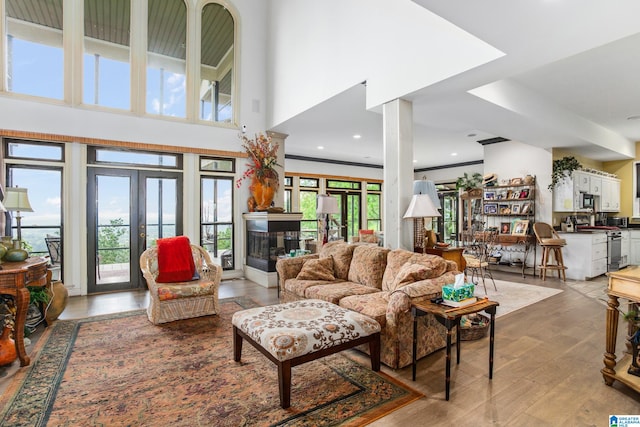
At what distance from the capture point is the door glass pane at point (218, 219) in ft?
20.0

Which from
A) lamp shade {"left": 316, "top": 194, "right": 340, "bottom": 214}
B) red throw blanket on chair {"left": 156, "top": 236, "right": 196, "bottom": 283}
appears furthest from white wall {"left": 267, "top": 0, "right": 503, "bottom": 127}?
red throw blanket on chair {"left": 156, "top": 236, "right": 196, "bottom": 283}

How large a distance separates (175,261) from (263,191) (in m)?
2.38

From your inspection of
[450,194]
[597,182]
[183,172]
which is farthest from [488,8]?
[450,194]

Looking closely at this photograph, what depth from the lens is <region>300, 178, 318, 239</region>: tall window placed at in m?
10.0

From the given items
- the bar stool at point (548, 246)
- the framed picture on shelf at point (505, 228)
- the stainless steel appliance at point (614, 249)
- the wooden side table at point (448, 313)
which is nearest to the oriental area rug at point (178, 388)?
the wooden side table at point (448, 313)

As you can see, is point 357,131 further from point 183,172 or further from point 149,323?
point 149,323

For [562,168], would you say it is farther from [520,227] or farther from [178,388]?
[178,388]

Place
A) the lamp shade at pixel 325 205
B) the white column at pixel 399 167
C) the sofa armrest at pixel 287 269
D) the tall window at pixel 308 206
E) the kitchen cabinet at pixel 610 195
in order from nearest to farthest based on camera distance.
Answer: the white column at pixel 399 167 → the sofa armrest at pixel 287 269 → the lamp shade at pixel 325 205 → the kitchen cabinet at pixel 610 195 → the tall window at pixel 308 206

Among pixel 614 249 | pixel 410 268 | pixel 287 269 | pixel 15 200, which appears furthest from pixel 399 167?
pixel 614 249

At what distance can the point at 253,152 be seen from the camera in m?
6.15

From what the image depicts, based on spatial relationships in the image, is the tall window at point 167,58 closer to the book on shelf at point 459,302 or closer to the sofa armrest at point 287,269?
the sofa armrest at point 287,269

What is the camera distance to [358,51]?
4316 millimetres

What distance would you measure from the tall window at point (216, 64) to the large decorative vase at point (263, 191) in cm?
134

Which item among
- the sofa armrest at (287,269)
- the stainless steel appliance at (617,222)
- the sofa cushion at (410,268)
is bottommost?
the sofa armrest at (287,269)
